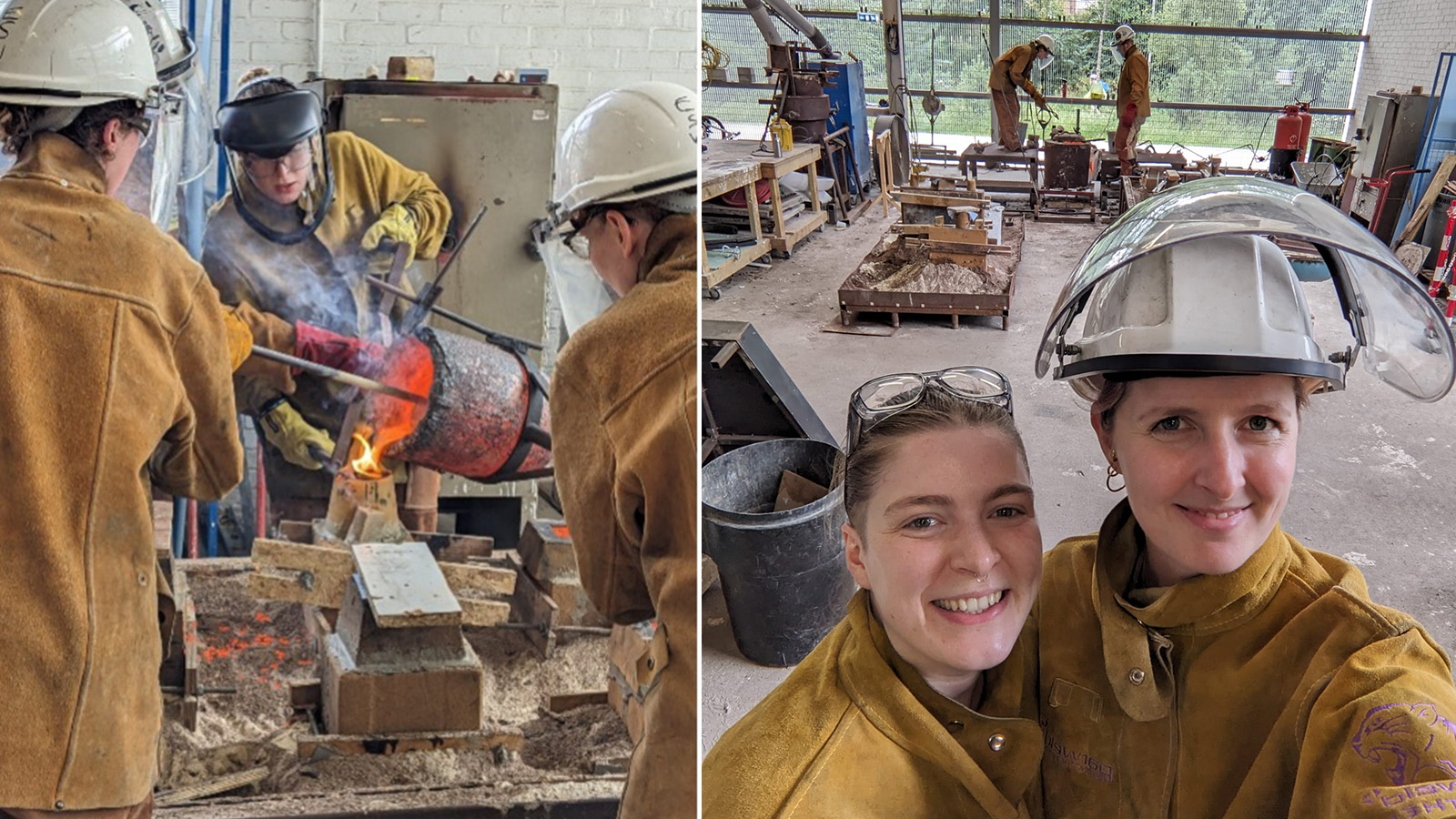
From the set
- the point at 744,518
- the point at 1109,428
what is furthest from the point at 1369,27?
the point at 1109,428

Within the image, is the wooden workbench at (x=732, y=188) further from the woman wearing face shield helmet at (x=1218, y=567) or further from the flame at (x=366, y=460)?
the woman wearing face shield helmet at (x=1218, y=567)

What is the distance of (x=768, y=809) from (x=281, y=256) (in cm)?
120

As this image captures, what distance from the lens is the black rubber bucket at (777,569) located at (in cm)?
436

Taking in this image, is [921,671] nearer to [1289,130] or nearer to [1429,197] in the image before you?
[1429,197]

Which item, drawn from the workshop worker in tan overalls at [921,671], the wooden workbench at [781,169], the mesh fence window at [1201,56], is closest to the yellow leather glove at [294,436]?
the workshop worker in tan overalls at [921,671]

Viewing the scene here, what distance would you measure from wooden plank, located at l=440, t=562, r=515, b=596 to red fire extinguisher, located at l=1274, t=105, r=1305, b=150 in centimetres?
1249

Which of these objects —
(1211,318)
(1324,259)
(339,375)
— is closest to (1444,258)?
(1324,259)

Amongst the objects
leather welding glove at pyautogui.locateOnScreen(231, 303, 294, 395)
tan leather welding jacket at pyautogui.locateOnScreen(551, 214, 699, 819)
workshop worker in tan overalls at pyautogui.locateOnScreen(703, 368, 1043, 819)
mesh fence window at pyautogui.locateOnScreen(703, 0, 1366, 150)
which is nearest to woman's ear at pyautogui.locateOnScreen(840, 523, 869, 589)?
workshop worker in tan overalls at pyautogui.locateOnScreen(703, 368, 1043, 819)

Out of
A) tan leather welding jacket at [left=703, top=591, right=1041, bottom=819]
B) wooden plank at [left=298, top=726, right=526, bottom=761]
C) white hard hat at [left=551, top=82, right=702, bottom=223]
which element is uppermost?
white hard hat at [left=551, top=82, right=702, bottom=223]

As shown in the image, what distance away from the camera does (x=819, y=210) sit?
12.3 metres

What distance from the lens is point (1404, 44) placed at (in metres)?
15.9

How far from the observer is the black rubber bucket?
4363 mm

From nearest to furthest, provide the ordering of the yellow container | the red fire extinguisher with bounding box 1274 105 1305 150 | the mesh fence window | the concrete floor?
the concrete floor, the yellow container, the red fire extinguisher with bounding box 1274 105 1305 150, the mesh fence window

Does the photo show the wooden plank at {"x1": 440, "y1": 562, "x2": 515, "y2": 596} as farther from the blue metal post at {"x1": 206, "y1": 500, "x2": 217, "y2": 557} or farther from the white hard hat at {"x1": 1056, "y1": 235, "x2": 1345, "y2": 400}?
the white hard hat at {"x1": 1056, "y1": 235, "x2": 1345, "y2": 400}
